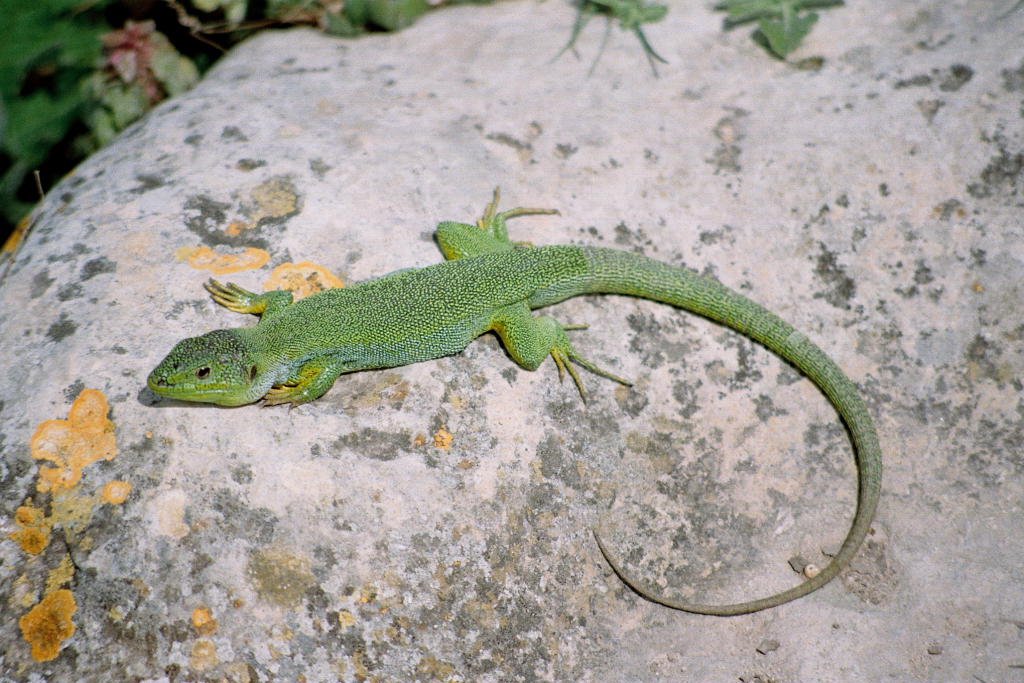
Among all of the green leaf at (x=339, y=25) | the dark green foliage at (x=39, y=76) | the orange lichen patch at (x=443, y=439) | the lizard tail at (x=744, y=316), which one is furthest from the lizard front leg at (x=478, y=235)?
the dark green foliage at (x=39, y=76)

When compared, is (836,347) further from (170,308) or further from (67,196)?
(67,196)

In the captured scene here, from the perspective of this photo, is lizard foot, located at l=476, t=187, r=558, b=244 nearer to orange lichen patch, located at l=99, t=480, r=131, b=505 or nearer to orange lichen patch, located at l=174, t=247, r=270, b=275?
orange lichen patch, located at l=174, t=247, r=270, b=275

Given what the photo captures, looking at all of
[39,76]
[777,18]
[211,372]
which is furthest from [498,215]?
[39,76]

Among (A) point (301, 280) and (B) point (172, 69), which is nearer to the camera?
(A) point (301, 280)

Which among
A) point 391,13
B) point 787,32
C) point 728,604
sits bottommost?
point 728,604

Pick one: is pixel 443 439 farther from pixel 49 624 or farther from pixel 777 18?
pixel 777 18

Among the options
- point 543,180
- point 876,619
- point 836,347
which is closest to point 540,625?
point 876,619
